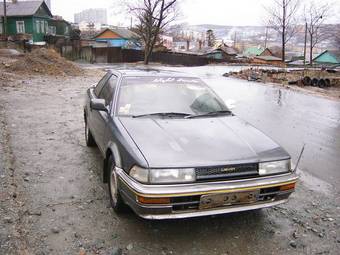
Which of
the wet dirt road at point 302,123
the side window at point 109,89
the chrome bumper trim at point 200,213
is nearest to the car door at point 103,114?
the side window at point 109,89

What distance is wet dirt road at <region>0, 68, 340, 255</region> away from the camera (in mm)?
3340

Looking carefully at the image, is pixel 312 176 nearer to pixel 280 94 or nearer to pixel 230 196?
pixel 230 196

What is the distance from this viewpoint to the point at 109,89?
16.5ft

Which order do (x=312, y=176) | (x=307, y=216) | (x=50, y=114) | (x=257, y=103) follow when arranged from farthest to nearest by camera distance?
(x=257, y=103)
(x=50, y=114)
(x=312, y=176)
(x=307, y=216)

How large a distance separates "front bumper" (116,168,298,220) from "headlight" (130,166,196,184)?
5 cm

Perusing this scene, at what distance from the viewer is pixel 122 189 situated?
11.3 feet

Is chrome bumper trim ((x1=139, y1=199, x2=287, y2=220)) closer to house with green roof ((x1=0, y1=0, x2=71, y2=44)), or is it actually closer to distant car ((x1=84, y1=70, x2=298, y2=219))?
distant car ((x1=84, y1=70, x2=298, y2=219))

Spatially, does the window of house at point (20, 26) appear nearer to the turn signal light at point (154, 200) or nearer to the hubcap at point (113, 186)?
the hubcap at point (113, 186)

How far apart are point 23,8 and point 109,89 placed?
51.0 meters

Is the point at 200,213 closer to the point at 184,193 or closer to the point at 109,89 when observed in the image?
the point at 184,193

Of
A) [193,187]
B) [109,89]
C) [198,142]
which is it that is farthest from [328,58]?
[193,187]

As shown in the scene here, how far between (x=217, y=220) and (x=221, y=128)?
1006mm

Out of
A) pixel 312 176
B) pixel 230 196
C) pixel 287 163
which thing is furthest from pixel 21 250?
pixel 312 176

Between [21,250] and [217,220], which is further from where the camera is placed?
[217,220]
